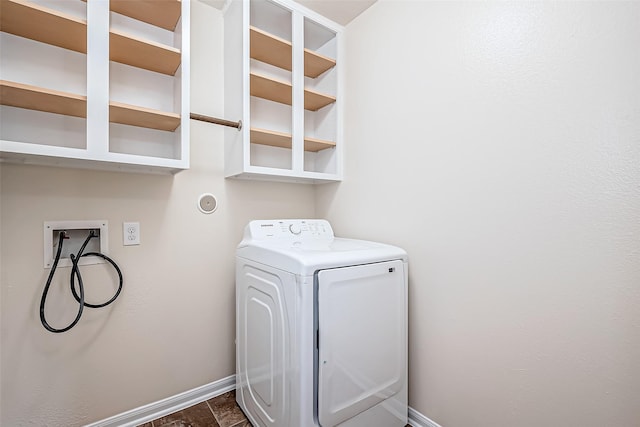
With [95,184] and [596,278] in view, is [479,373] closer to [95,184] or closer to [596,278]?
[596,278]

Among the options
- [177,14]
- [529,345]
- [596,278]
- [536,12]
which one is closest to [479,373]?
[529,345]

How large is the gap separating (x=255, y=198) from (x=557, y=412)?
1.86 meters

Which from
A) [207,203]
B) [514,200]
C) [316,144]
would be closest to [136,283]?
[207,203]

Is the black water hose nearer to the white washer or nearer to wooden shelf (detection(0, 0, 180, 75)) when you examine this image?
the white washer

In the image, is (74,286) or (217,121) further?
(217,121)

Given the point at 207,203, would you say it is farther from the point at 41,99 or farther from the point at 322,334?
the point at 322,334

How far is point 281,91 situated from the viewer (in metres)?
1.88

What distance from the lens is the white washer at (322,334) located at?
1220 mm

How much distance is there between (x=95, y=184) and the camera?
147 cm

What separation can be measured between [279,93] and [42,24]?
1.13 metres

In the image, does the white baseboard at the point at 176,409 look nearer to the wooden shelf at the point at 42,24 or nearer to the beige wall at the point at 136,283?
the beige wall at the point at 136,283

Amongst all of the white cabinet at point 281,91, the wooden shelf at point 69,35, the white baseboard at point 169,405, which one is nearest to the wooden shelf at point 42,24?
the wooden shelf at point 69,35

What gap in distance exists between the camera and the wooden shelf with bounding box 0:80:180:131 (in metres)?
1.13

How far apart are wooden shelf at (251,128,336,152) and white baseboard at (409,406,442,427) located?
1709 millimetres
